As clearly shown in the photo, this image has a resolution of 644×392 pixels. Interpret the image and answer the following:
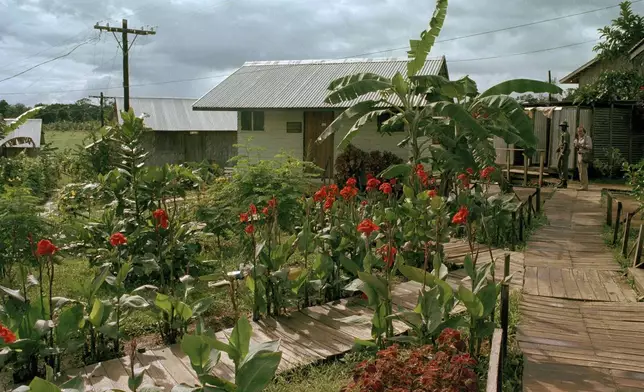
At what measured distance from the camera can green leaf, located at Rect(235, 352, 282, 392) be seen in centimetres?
340

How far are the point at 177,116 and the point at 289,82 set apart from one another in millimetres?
9763

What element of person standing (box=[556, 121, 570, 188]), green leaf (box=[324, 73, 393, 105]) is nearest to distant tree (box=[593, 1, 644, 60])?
person standing (box=[556, 121, 570, 188])

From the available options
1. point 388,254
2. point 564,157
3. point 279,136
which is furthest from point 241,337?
point 279,136

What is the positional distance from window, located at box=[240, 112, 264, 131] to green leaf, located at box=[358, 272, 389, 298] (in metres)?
16.1

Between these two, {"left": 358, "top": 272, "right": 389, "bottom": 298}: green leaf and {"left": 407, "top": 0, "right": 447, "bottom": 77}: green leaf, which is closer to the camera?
{"left": 358, "top": 272, "right": 389, "bottom": 298}: green leaf

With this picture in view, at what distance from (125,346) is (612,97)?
1782cm

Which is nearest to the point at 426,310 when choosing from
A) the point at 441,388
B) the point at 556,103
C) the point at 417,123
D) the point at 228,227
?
the point at 441,388

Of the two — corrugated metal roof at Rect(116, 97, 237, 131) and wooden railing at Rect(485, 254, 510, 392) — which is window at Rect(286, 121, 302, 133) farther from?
wooden railing at Rect(485, 254, 510, 392)

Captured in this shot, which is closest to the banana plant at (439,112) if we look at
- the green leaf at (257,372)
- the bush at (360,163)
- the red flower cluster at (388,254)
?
the red flower cluster at (388,254)

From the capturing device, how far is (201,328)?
13.3 feet

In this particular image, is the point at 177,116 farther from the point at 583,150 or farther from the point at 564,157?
the point at 583,150

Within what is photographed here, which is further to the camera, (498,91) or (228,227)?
(498,91)

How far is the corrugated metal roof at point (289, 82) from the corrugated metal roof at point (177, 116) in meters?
6.55

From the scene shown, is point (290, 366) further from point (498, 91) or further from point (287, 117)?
point (287, 117)
